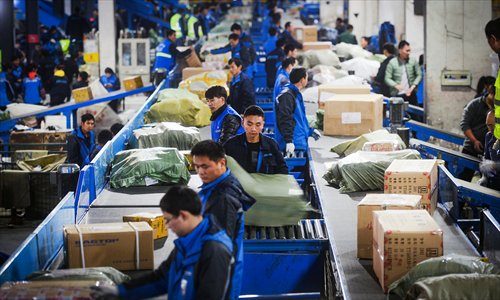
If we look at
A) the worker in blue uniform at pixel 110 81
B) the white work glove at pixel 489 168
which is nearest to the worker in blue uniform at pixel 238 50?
the worker in blue uniform at pixel 110 81

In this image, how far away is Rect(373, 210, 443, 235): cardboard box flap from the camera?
5.59 m

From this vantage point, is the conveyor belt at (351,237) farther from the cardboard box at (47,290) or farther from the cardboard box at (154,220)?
the cardboard box at (47,290)

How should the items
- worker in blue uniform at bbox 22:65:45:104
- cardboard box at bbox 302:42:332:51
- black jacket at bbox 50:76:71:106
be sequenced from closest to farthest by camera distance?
1. cardboard box at bbox 302:42:332:51
2. black jacket at bbox 50:76:71:106
3. worker in blue uniform at bbox 22:65:45:104

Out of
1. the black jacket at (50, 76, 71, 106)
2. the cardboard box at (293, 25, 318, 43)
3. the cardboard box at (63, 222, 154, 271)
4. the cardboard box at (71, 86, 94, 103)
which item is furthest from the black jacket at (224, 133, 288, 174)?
the cardboard box at (293, 25, 318, 43)

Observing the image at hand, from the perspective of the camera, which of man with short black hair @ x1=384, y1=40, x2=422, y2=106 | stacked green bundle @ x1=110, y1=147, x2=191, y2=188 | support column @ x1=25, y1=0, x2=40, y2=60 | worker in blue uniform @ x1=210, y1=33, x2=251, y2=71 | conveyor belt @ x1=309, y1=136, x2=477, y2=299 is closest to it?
conveyor belt @ x1=309, y1=136, x2=477, y2=299

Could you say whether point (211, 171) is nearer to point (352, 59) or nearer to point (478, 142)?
point (478, 142)

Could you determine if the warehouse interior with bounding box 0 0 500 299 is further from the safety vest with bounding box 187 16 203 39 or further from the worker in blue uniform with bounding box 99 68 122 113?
the safety vest with bounding box 187 16 203 39

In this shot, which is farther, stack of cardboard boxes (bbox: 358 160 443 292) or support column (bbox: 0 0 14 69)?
support column (bbox: 0 0 14 69)

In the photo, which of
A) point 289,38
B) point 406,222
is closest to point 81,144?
point 406,222

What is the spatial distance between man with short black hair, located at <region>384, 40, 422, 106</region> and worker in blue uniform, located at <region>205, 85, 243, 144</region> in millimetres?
6126

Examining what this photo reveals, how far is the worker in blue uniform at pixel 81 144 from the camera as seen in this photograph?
10766 millimetres

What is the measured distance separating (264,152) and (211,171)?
2.17 m

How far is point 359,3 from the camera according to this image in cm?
2717

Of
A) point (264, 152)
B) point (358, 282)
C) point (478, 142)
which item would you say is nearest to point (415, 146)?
point (478, 142)
